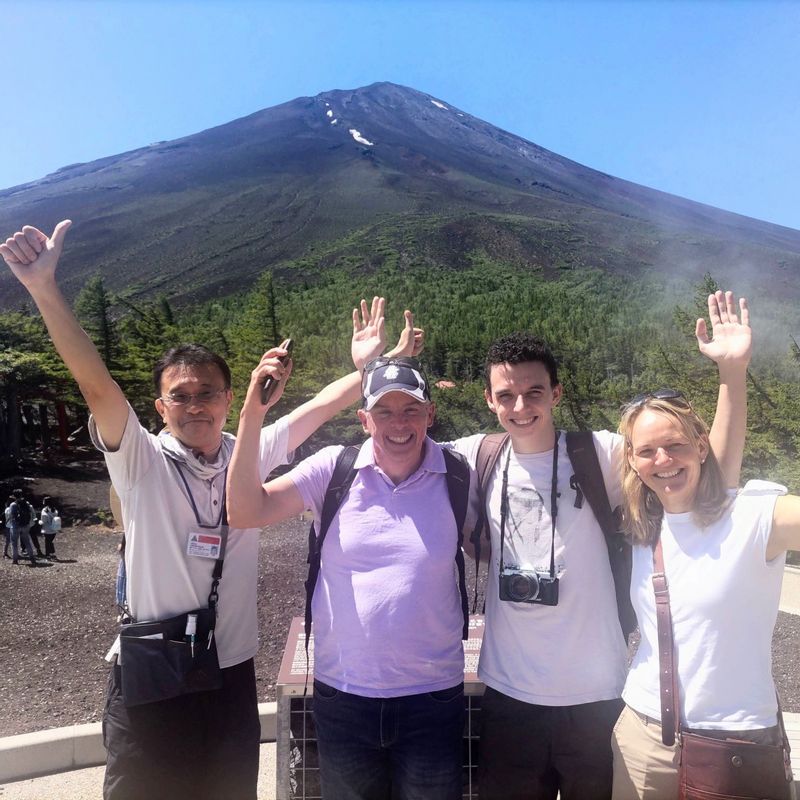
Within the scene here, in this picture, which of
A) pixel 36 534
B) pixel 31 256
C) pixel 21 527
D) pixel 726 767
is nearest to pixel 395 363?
pixel 31 256

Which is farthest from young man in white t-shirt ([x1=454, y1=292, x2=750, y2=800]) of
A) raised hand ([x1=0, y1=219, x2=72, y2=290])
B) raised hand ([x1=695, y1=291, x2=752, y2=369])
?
raised hand ([x1=0, y1=219, x2=72, y2=290])

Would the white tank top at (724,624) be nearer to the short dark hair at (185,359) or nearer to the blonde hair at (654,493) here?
the blonde hair at (654,493)

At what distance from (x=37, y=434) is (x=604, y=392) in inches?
1061

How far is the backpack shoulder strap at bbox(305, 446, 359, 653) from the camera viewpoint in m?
2.20

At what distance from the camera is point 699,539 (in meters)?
1.98

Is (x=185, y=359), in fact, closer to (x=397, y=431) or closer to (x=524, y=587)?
(x=397, y=431)

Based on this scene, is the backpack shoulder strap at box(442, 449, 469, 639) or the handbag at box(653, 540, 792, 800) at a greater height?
the backpack shoulder strap at box(442, 449, 469, 639)

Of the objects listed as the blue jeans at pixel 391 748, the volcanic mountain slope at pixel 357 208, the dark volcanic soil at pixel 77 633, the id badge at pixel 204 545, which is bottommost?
the dark volcanic soil at pixel 77 633

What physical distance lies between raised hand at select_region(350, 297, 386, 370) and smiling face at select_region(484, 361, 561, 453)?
633 mm

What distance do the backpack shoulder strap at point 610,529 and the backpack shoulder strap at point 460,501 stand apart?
36cm

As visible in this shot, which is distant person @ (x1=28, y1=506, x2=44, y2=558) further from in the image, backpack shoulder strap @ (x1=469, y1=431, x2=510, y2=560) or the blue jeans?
backpack shoulder strap @ (x1=469, y1=431, x2=510, y2=560)

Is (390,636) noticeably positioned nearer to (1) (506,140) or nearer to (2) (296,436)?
(2) (296,436)

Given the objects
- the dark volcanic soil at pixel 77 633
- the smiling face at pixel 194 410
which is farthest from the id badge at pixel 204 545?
the dark volcanic soil at pixel 77 633

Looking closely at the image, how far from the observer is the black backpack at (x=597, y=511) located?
2.15 m
